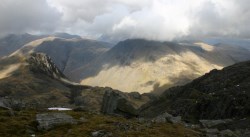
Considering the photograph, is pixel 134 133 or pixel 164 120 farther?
pixel 164 120

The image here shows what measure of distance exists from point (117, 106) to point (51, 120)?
3479 centimetres

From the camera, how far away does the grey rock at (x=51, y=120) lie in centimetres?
5611

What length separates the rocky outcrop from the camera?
90.0m

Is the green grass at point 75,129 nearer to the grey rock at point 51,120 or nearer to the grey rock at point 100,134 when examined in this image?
the grey rock at point 100,134

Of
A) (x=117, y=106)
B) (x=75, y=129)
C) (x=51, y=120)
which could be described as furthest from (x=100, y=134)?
(x=117, y=106)

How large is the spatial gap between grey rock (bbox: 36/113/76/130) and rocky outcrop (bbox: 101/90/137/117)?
29134 millimetres

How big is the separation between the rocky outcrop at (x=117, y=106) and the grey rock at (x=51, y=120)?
2913 centimetres

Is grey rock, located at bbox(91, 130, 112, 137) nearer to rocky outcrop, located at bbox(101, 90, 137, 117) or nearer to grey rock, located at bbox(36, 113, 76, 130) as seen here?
grey rock, located at bbox(36, 113, 76, 130)

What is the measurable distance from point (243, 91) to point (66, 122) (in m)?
149

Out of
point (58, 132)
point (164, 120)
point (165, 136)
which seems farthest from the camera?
point (164, 120)


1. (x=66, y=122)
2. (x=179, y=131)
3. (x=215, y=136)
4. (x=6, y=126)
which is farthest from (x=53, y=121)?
(x=215, y=136)

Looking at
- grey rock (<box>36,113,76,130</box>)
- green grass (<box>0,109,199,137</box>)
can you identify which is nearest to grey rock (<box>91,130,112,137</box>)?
green grass (<box>0,109,199,137</box>)

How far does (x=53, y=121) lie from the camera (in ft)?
189

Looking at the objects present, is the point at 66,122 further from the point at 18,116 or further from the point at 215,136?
the point at 215,136
